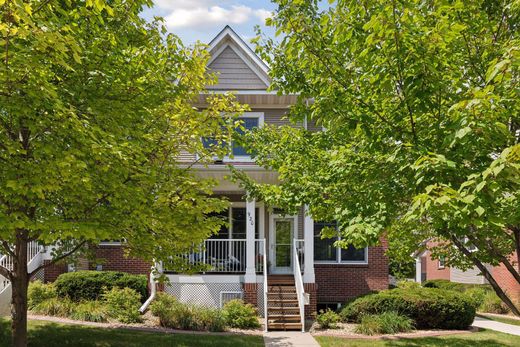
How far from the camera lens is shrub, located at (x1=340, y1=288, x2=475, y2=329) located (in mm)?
13414

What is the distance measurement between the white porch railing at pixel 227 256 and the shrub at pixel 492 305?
9.57m

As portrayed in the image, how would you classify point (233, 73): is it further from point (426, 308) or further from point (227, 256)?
point (426, 308)

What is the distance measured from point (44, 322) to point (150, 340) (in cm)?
335

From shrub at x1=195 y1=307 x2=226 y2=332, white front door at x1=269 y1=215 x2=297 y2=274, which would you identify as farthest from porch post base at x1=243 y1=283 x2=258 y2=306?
white front door at x1=269 y1=215 x2=297 y2=274

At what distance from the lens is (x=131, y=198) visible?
7.16 m

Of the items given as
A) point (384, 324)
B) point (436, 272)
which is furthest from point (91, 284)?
point (436, 272)

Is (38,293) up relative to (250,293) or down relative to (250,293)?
up

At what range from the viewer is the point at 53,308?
13484 millimetres

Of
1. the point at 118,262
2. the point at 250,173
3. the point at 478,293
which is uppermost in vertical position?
the point at 250,173

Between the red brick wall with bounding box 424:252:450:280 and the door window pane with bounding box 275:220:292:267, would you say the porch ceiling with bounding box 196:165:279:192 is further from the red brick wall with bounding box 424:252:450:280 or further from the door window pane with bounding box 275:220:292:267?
the red brick wall with bounding box 424:252:450:280

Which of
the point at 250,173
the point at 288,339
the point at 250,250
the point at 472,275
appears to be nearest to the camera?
the point at 288,339

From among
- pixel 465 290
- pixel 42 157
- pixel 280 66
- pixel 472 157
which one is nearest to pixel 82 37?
pixel 42 157

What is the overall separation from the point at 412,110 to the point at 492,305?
16.0 metres

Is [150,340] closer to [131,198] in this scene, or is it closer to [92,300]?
[92,300]
